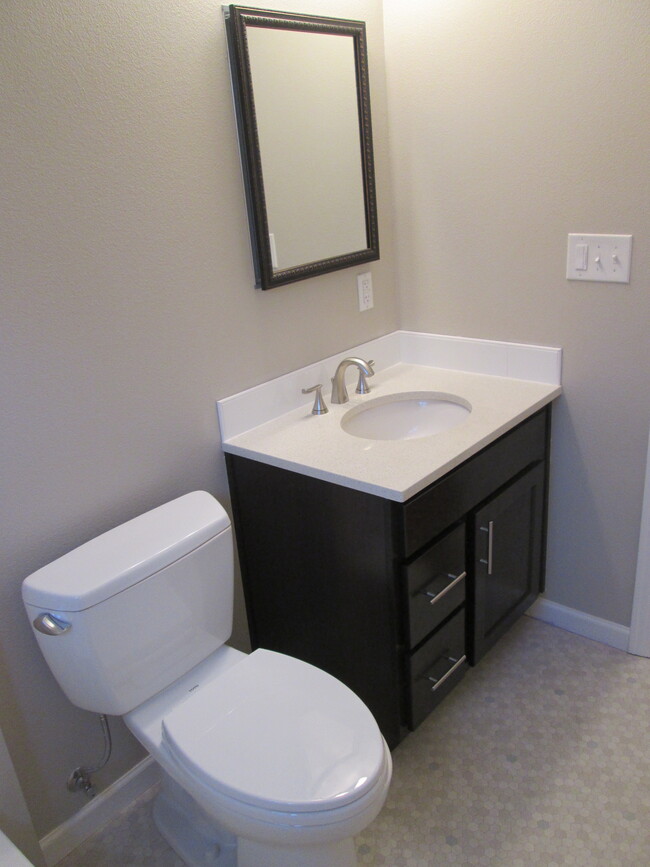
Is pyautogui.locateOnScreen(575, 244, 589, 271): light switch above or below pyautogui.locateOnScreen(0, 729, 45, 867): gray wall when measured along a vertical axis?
above

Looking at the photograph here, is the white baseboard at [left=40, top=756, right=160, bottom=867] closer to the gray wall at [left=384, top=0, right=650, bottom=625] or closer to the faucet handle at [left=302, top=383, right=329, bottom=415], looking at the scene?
the faucet handle at [left=302, top=383, right=329, bottom=415]

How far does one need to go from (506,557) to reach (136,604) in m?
0.99

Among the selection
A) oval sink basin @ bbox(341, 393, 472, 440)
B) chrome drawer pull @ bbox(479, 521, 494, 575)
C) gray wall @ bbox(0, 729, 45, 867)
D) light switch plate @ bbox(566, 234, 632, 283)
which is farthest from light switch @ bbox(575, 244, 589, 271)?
gray wall @ bbox(0, 729, 45, 867)

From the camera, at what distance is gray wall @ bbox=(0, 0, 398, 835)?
1.34m

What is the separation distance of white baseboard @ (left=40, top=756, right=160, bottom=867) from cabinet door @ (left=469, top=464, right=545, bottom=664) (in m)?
0.87

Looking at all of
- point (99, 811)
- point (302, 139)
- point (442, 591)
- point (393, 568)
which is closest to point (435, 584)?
point (442, 591)

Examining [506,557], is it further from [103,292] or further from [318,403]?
[103,292]

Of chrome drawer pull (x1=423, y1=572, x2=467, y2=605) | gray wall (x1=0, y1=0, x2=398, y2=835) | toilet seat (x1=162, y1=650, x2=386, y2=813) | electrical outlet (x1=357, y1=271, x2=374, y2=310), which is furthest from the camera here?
electrical outlet (x1=357, y1=271, x2=374, y2=310)

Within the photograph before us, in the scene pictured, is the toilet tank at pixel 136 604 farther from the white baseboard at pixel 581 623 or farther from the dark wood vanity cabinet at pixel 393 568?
the white baseboard at pixel 581 623

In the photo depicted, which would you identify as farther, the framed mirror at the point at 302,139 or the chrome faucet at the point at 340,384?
the chrome faucet at the point at 340,384

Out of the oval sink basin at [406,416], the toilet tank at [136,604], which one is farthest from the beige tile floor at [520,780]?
the oval sink basin at [406,416]

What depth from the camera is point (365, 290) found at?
209 cm

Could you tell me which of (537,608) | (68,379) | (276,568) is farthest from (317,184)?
(537,608)

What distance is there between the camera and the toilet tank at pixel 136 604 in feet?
4.43
